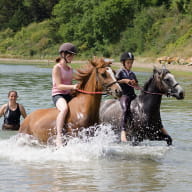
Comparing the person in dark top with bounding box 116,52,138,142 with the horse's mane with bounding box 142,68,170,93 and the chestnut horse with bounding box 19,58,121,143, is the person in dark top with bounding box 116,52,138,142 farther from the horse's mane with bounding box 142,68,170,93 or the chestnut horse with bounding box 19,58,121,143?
the chestnut horse with bounding box 19,58,121,143

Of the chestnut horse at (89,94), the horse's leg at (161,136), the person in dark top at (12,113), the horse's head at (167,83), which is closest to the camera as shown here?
the chestnut horse at (89,94)

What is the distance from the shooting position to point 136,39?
70312 millimetres

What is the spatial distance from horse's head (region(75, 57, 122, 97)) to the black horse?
1.97 m

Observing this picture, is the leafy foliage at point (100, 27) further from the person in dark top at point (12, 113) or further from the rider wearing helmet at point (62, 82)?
the rider wearing helmet at point (62, 82)

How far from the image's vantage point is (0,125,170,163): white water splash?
1070 cm

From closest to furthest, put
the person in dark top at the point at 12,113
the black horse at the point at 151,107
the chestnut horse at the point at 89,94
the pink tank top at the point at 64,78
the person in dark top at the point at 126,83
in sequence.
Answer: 1. the chestnut horse at the point at 89,94
2. the pink tank top at the point at 64,78
3. the black horse at the point at 151,107
4. the person in dark top at the point at 126,83
5. the person in dark top at the point at 12,113

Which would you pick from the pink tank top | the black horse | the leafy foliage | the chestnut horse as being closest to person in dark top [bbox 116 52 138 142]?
the black horse

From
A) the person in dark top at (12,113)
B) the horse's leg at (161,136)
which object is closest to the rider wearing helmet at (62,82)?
the horse's leg at (161,136)

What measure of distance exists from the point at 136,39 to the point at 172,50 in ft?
42.4

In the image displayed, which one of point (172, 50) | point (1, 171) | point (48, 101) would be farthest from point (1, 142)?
point (172, 50)

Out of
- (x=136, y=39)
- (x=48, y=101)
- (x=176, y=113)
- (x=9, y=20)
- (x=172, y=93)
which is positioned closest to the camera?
(x=172, y=93)

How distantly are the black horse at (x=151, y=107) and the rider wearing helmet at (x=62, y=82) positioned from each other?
2.00 m

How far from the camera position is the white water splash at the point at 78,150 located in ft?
35.1

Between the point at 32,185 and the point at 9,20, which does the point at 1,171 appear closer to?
the point at 32,185
